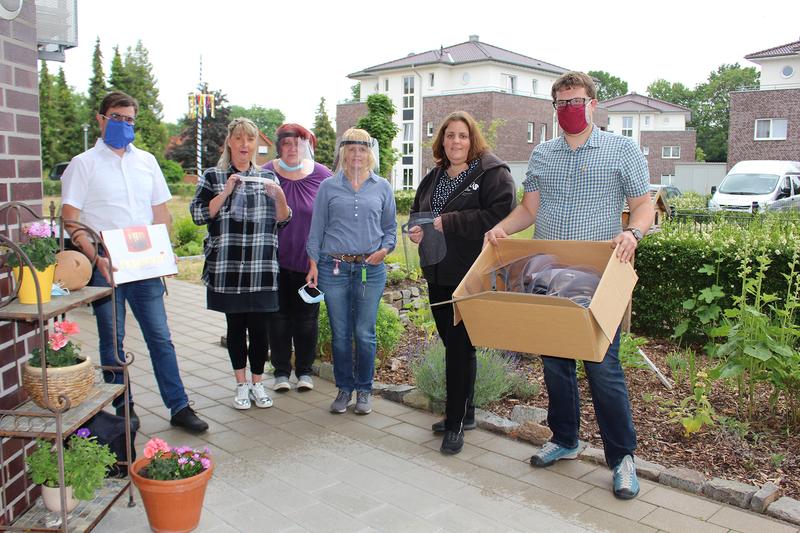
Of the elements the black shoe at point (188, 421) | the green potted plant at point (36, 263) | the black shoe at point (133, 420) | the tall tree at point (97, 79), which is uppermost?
the tall tree at point (97, 79)

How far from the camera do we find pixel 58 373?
2.91m

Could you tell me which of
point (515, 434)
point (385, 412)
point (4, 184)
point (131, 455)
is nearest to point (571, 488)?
point (515, 434)

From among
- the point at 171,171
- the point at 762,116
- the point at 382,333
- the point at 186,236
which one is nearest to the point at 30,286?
the point at 382,333

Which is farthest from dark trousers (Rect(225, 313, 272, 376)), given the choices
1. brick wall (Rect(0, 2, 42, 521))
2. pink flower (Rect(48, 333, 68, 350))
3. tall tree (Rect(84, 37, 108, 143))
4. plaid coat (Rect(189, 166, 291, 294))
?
tall tree (Rect(84, 37, 108, 143))

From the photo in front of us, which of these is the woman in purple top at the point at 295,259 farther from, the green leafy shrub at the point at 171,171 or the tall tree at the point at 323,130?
the tall tree at the point at 323,130

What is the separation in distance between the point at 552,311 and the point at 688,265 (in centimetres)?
389

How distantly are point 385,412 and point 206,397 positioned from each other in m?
1.43

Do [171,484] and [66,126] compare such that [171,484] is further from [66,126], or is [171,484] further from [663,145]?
[663,145]

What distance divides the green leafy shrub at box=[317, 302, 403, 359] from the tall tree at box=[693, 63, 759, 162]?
258 ft

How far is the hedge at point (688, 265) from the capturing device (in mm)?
5953

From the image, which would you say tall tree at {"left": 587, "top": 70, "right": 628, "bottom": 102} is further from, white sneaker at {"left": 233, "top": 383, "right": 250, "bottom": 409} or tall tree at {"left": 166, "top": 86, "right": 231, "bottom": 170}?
white sneaker at {"left": 233, "top": 383, "right": 250, "bottom": 409}

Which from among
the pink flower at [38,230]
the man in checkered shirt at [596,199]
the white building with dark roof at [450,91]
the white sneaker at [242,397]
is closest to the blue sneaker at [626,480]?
the man in checkered shirt at [596,199]

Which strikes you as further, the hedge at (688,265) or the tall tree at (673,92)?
the tall tree at (673,92)

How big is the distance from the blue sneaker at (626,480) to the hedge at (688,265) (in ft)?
9.26
